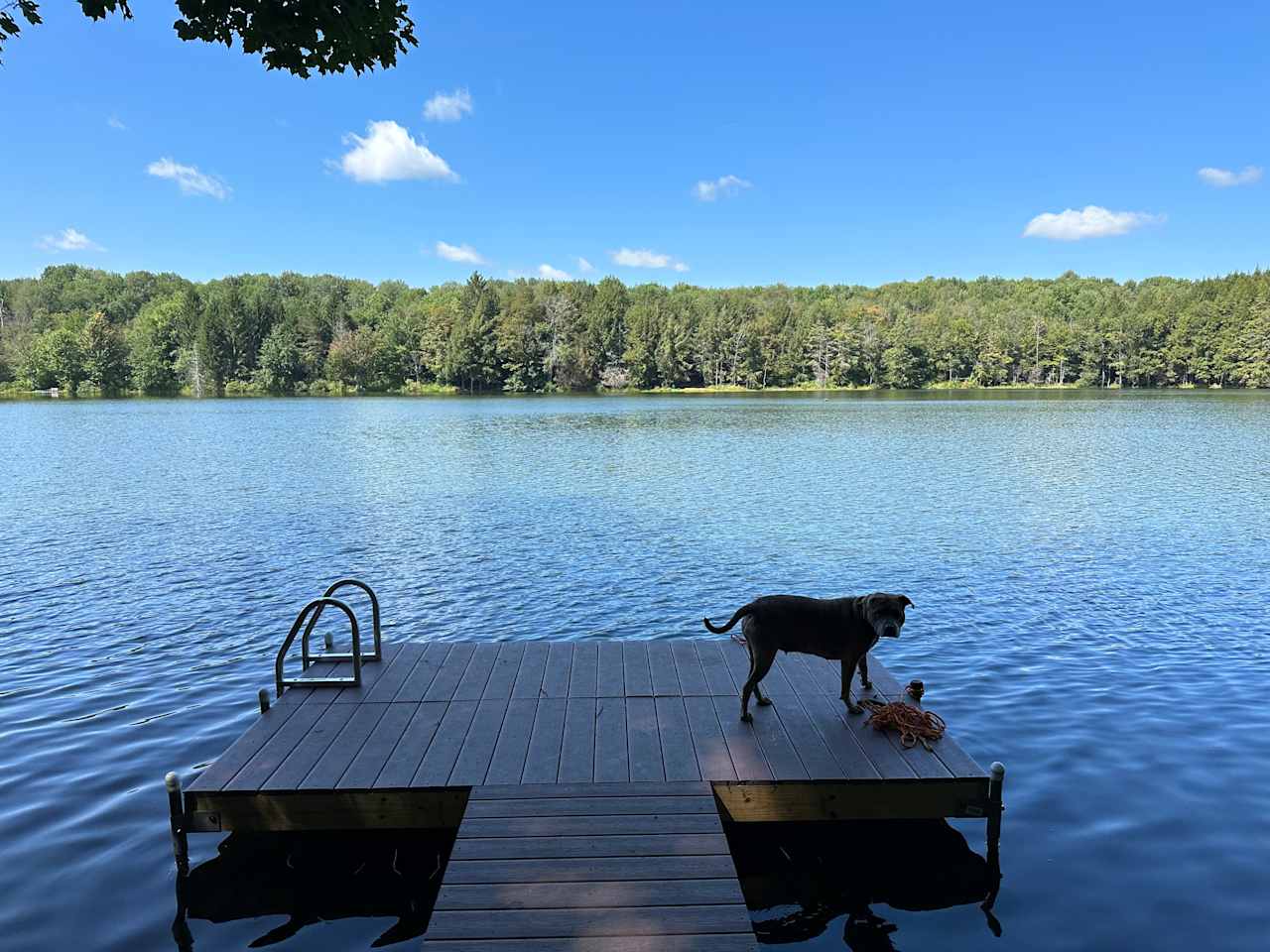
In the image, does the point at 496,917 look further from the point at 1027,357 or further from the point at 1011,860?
the point at 1027,357

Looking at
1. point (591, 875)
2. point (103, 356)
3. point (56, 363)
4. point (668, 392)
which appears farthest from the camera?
point (668, 392)

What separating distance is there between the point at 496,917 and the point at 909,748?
3.36 meters

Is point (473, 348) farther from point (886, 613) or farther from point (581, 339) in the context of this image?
point (886, 613)

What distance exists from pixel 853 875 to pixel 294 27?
7.27m

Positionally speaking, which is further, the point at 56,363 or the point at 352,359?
the point at 352,359

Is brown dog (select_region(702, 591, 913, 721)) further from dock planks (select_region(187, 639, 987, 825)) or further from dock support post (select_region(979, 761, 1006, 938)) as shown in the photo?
dock support post (select_region(979, 761, 1006, 938))

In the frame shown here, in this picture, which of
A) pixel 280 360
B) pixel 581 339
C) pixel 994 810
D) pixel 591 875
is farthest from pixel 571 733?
pixel 280 360

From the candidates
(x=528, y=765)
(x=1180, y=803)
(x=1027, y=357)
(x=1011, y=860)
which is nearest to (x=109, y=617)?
(x=528, y=765)

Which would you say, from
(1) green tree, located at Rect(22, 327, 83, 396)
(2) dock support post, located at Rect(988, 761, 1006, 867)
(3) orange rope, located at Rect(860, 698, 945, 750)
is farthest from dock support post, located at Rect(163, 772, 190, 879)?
(1) green tree, located at Rect(22, 327, 83, 396)

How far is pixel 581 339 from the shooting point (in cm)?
11344

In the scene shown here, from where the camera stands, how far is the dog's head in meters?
5.72

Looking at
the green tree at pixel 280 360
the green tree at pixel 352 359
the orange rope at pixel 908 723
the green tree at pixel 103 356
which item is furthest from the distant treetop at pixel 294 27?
the green tree at pixel 103 356

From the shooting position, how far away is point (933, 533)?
56.9ft

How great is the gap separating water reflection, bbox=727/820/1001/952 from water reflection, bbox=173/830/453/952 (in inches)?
92.5
